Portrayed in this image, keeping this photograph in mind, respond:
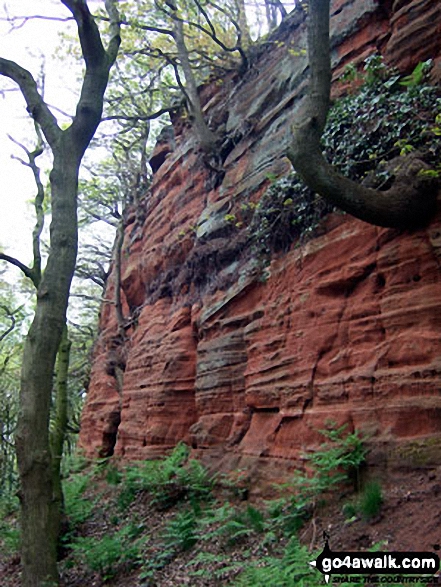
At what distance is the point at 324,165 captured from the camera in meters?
6.96

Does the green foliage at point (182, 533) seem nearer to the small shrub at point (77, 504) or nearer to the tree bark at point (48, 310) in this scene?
the tree bark at point (48, 310)

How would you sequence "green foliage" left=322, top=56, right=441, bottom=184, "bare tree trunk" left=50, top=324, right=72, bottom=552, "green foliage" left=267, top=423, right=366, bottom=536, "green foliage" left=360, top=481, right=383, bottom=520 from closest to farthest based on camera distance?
"green foliage" left=360, top=481, right=383, bottom=520 < "green foliage" left=267, top=423, right=366, bottom=536 < "green foliage" left=322, top=56, right=441, bottom=184 < "bare tree trunk" left=50, top=324, right=72, bottom=552

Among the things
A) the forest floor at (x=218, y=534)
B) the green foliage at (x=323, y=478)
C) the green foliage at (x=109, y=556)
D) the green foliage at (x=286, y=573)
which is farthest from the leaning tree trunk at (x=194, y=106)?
the green foliage at (x=286, y=573)

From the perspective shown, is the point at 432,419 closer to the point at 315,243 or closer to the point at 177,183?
the point at 315,243

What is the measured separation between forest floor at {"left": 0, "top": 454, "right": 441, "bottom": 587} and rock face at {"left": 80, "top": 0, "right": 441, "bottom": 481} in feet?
2.64

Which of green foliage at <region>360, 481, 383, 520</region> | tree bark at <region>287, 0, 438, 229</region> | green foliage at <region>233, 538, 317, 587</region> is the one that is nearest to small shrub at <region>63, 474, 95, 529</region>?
green foliage at <region>233, 538, 317, 587</region>

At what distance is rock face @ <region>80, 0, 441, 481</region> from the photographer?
698 cm

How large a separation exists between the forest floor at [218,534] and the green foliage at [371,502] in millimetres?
50

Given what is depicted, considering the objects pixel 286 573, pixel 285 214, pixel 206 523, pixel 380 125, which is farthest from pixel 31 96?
pixel 286 573

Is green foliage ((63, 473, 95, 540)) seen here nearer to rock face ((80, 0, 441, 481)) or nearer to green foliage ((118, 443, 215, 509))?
green foliage ((118, 443, 215, 509))

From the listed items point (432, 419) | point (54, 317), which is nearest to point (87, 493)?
point (54, 317)

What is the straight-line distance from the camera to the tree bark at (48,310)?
6430 millimetres

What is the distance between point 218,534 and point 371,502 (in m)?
2.69

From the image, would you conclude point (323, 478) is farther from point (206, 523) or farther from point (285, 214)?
point (285, 214)
